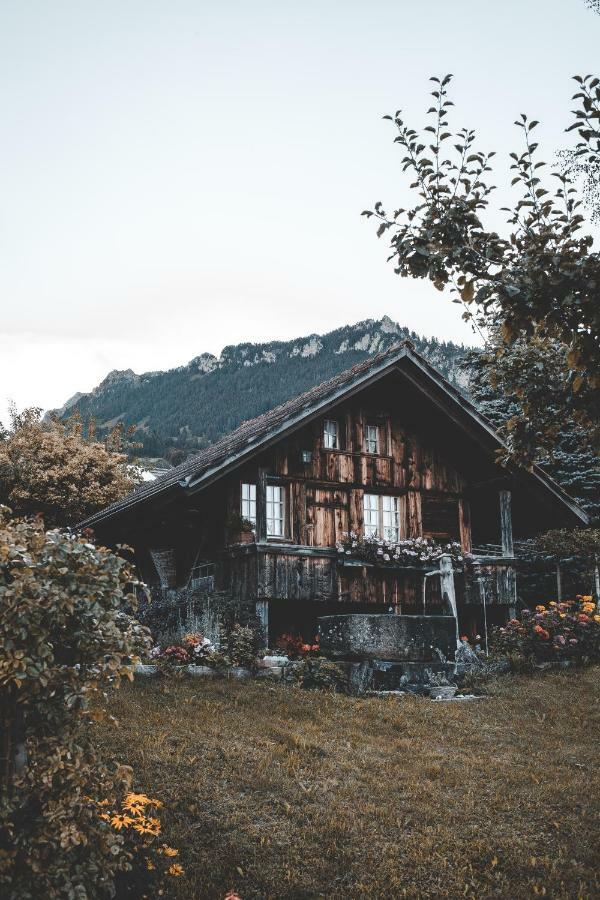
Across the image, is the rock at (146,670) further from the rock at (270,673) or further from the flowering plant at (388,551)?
the flowering plant at (388,551)

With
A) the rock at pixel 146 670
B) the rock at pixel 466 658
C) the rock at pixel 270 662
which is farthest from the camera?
the rock at pixel 466 658

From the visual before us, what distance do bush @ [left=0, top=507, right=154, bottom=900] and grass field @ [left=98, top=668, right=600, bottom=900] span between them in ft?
4.05

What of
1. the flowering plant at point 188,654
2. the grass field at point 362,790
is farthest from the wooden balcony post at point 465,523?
the flowering plant at point 188,654

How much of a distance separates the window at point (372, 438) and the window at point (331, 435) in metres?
0.82

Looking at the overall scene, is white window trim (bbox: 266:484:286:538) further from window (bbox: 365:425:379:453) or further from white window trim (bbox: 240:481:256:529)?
window (bbox: 365:425:379:453)

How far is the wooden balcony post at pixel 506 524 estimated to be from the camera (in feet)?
65.2

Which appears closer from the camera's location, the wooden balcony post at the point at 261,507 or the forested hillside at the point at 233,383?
the wooden balcony post at the point at 261,507

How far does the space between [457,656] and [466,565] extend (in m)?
4.13

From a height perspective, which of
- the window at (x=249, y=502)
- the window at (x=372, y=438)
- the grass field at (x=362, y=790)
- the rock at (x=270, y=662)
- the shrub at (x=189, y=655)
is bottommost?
the grass field at (x=362, y=790)

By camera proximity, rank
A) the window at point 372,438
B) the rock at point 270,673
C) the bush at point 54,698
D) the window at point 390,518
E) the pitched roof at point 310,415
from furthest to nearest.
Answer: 1. the window at point 372,438
2. the window at point 390,518
3. the pitched roof at point 310,415
4. the rock at point 270,673
5. the bush at point 54,698

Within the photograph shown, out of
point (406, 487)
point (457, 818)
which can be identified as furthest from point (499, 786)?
point (406, 487)

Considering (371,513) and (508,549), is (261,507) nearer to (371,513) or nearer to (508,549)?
(371,513)

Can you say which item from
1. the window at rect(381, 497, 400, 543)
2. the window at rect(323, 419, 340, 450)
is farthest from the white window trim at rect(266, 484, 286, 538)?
the window at rect(381, 497, 400, 543)

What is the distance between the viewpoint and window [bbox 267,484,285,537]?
59.3 feet
